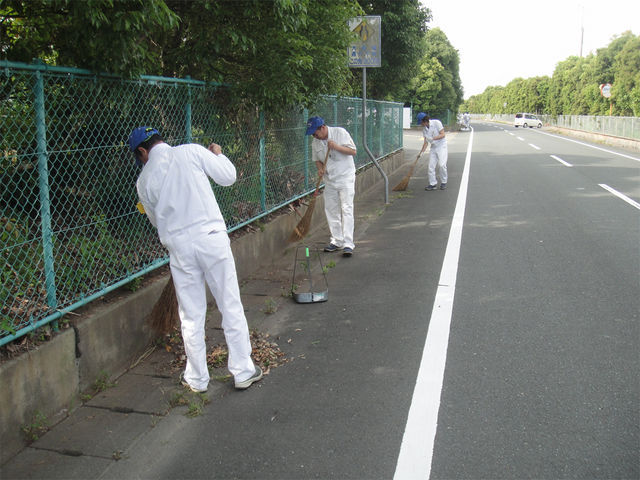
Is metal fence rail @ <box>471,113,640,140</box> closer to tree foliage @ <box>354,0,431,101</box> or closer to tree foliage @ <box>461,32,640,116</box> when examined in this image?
tree foliage @ <box>461,32,640,116</box>

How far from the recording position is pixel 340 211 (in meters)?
8.13

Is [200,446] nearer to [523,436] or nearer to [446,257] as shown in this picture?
[523,436]

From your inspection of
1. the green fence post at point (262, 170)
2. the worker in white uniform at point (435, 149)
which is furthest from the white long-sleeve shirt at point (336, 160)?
the worker in white uniform at point (435, 149)

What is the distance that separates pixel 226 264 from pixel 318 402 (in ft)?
3.59

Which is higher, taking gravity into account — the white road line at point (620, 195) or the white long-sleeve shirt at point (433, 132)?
the white long-sleeve shirt at point (433, 132)

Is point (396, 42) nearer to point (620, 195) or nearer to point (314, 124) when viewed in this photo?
point (620, 195)

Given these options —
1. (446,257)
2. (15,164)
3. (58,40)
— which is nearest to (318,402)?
(15,164)

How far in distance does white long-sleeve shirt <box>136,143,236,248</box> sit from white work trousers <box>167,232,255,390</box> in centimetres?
8

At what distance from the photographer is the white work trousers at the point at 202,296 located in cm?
398

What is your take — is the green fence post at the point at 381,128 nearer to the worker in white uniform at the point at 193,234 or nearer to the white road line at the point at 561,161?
the white road line at the point at 561,161

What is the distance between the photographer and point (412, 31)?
1661cm

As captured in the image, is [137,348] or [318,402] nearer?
[318,402]

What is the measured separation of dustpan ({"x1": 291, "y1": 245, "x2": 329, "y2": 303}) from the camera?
601cm

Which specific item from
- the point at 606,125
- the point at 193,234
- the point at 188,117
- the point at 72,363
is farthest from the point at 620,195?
the point at 606,125
